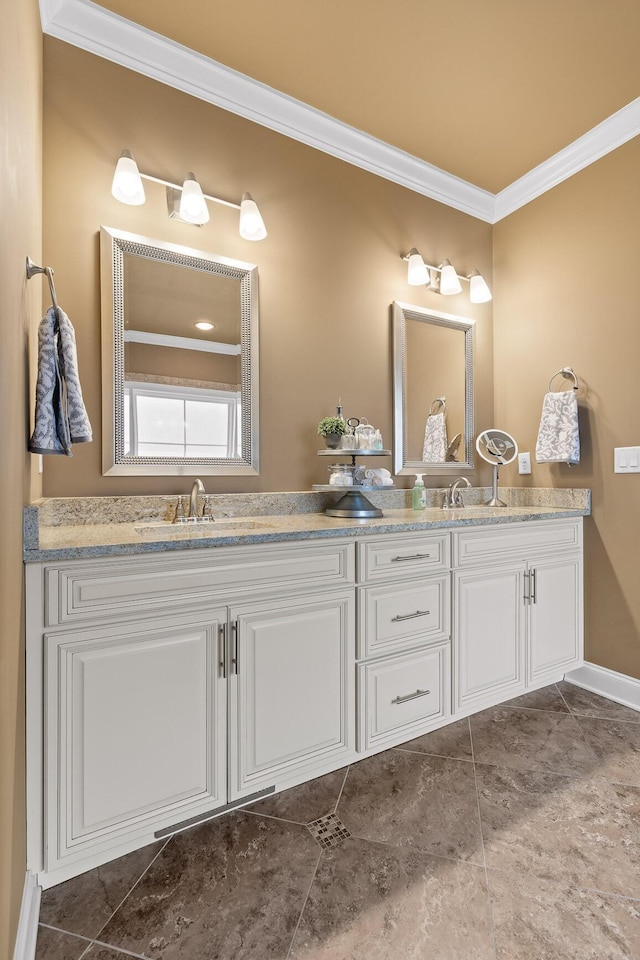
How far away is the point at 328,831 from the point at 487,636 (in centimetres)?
99

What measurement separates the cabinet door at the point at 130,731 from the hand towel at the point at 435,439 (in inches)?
63.3

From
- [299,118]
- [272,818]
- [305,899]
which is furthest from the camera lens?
[299,118]

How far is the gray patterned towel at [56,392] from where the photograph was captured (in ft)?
3.95

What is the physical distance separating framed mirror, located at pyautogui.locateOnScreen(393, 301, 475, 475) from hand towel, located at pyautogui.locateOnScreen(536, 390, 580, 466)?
1.44 feet

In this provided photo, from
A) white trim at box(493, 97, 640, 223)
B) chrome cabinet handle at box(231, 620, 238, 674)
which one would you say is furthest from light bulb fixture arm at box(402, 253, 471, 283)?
chrome cabinet handle at box(231, 620, 238, 674)

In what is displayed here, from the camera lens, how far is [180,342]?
1885mm

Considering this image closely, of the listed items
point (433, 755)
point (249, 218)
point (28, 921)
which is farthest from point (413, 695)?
point (249, 218)

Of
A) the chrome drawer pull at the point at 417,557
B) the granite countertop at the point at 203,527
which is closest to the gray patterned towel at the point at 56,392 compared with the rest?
the granite countertop at the point at 203,527

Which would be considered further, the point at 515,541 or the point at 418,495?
the point at 418,495

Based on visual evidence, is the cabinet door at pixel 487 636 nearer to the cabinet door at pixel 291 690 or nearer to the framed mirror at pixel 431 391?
the cabinet door at pixel 291 690

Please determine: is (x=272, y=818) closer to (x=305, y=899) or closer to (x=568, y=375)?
(x=305, y=899)

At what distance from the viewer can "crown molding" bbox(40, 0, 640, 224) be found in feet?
5.60

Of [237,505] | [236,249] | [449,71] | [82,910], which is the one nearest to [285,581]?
[237,505]

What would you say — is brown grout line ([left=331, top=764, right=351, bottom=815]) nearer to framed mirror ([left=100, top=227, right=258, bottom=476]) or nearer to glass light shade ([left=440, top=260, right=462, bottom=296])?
framed mirror ([left=100, top=227, right=258, bottom=476])
